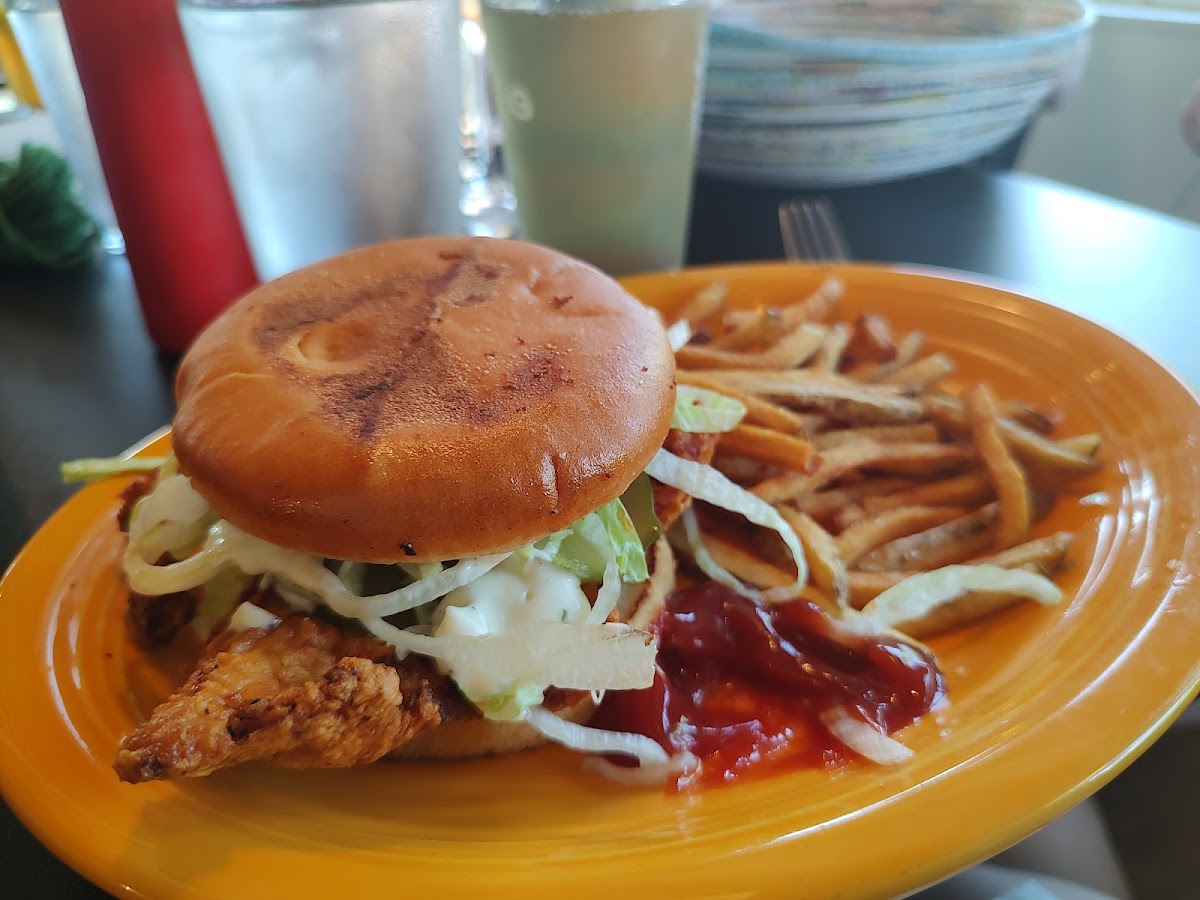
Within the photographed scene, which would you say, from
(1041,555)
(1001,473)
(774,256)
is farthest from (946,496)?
(774,256)

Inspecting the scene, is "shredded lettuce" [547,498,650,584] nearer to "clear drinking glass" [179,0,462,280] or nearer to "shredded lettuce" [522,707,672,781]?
"shredded lettuce" [522,707,672,781]

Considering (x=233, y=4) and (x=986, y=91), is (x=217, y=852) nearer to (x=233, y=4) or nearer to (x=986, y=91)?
(x=233, y=4)

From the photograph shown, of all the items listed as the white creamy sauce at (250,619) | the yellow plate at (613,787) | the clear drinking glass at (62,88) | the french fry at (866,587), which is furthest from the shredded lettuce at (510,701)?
the clear drinking glass at (62,88)

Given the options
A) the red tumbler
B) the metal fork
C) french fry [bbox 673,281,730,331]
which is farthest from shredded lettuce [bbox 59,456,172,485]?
the metal fork

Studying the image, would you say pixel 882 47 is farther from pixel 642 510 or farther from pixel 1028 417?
pixel 642 510

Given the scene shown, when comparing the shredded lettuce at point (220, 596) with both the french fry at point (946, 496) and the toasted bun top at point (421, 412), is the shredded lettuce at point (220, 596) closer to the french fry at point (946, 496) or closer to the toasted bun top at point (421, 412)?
the toasted bun top at point (421, 412)

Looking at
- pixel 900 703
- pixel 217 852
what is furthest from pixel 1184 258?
pixel 217 852
